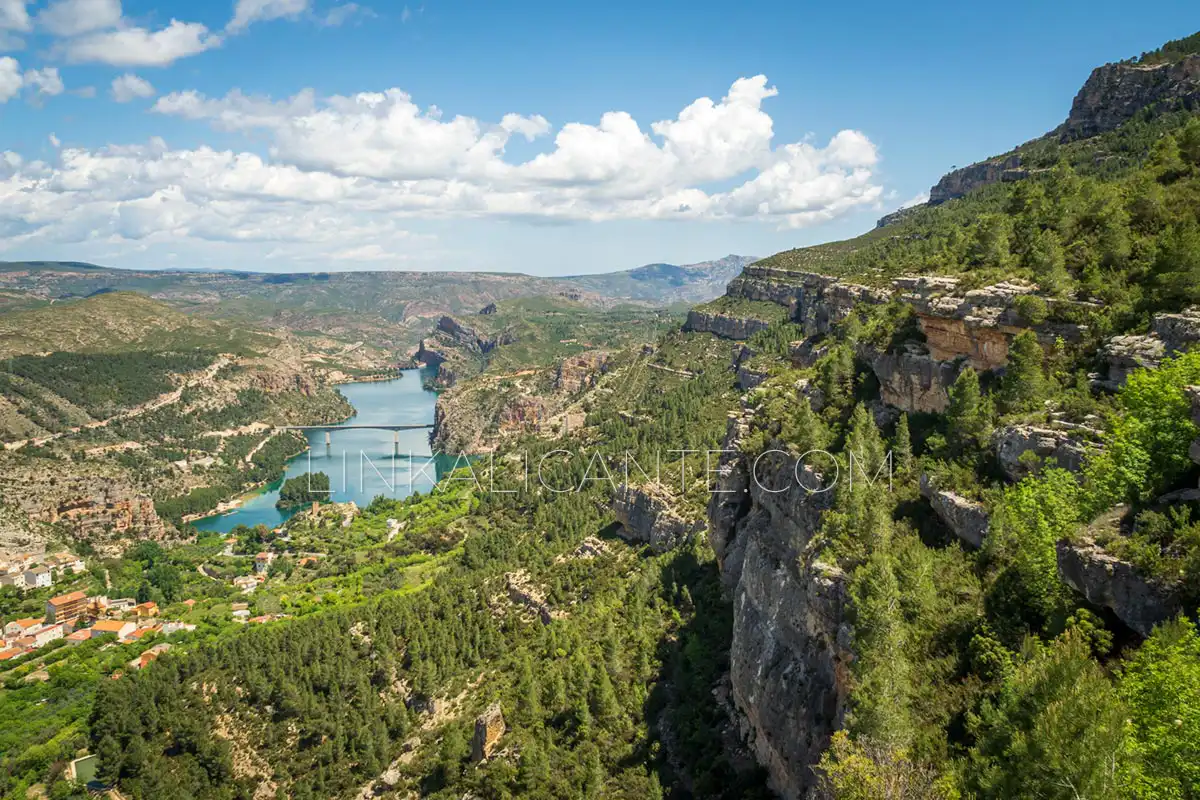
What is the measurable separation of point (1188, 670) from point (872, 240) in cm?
8014

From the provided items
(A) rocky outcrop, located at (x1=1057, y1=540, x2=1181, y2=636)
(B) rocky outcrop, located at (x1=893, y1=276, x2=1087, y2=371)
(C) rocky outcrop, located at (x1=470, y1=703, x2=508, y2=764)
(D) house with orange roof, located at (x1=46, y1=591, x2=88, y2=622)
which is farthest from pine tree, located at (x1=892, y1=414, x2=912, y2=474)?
(D) house with orange roof, located at (x1=46, y1=591, x2=88, y2=622)

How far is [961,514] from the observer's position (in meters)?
20.8

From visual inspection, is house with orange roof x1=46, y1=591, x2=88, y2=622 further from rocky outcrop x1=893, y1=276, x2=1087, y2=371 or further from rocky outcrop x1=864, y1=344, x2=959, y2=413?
rocky outcrop x1=893, y1=276, x2=1087, y2=371

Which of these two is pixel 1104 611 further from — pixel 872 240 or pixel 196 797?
pixel 872 240

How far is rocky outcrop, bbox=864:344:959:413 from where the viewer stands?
27.4 meters

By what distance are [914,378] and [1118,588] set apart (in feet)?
52.8

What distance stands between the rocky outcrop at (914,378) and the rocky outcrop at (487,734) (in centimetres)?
2425

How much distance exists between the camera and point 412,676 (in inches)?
1868

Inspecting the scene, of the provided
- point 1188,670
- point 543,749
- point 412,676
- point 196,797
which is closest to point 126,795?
point 196,797

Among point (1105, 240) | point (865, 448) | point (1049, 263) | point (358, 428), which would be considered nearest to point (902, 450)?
point (865, 448)

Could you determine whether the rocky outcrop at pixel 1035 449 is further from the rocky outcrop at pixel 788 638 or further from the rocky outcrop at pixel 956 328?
the rocky outcrop at pixel 788 638

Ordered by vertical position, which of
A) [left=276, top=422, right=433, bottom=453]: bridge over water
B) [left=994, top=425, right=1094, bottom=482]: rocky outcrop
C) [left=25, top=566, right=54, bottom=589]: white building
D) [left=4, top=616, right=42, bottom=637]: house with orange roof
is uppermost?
[left=994, top=425, right=1094, bottom=482]: rocky outcrop

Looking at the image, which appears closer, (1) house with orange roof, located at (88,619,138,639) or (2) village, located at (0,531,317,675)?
(2) village, located at (0,531,317,675)

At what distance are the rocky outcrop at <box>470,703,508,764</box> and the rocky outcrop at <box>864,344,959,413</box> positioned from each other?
955 inches
